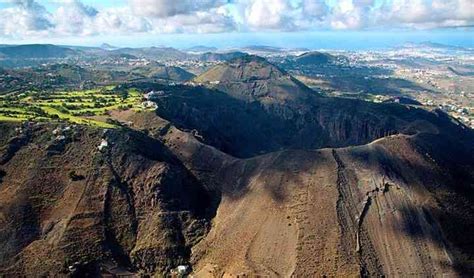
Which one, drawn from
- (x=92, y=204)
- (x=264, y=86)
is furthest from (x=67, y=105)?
(x=264, y=86)

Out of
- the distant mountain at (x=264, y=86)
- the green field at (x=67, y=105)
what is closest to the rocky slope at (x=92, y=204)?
the green field at (x=67, y=105)

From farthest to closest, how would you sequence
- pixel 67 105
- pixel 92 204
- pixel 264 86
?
1. pixel 264 86
2. pixel 67 105
3. pixel 92 204

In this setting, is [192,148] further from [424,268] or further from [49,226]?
[424,268]

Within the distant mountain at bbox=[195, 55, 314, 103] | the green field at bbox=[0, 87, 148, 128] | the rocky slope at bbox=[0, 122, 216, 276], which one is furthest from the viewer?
the distant mountain at bbox=[195, 55, 314, 103]

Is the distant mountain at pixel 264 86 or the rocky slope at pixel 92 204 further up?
the rocky slope at pixel 92 204

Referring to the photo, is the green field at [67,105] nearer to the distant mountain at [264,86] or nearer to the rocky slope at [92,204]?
the rocky slope at [92,204]

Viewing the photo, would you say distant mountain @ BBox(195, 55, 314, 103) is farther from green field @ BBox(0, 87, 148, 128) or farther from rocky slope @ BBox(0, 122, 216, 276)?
rocky slope @ BBox(0, 122, 216, 276)

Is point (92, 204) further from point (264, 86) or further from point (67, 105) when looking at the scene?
point (264, 86)

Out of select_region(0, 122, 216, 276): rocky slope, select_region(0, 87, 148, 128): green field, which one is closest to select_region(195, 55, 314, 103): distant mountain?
select_region(0, 87, 148, 128): green field

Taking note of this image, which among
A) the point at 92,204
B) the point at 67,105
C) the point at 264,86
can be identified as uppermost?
the point at 67,105
